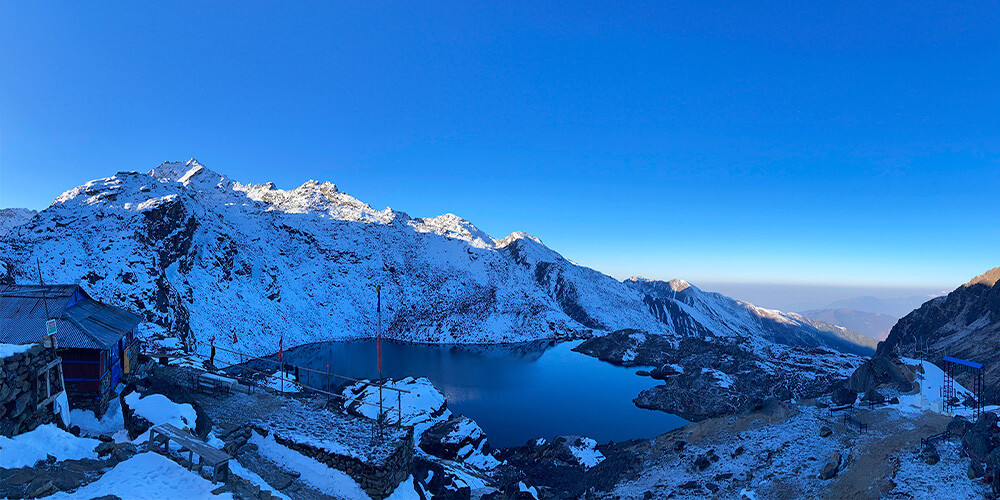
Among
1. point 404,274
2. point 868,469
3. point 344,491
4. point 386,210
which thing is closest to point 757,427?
point 868,469

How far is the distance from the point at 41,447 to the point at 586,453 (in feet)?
110

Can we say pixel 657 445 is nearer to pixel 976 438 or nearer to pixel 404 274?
pixel 976 438

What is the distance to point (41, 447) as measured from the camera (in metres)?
10.1

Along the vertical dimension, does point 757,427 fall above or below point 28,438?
below

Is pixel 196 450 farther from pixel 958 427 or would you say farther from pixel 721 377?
pixel 721 377

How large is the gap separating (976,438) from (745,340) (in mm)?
Answer: 64503

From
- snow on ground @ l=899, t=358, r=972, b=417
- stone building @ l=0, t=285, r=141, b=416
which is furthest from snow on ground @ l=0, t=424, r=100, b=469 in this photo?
snow on ground @ l=899, t=358, r=972, b=417

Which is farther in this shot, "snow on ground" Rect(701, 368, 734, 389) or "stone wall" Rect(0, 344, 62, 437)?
"snow on ground" Rect(701, 368, 734, 389)

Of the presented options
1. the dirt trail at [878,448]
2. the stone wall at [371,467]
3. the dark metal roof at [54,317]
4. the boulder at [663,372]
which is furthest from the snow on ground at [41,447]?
the boulder at [663,372]

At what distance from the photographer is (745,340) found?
258 ft

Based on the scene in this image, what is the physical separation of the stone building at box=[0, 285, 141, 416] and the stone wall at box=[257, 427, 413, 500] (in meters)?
6.56

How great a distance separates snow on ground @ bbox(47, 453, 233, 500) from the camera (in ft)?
28.7

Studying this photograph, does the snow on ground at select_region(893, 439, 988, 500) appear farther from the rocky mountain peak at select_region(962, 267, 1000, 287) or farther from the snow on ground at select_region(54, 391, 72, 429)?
the rocky mountain peak at select_region(962, 267, 1000, 287)

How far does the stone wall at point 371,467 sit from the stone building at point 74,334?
656cm
